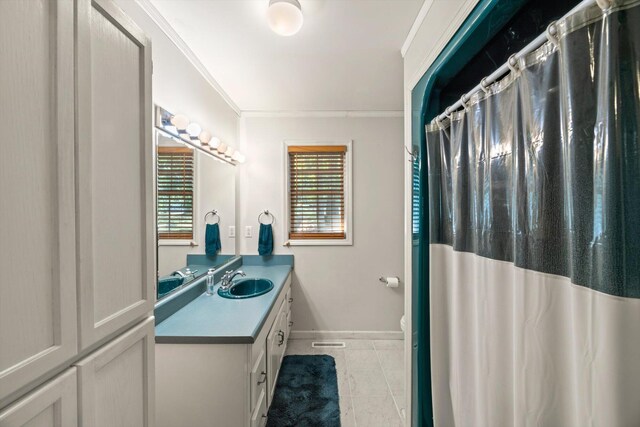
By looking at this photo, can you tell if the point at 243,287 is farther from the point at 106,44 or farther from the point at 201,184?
the point at 106,44

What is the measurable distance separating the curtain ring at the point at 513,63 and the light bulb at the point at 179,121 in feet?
5.36

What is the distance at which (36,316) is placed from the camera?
44cm

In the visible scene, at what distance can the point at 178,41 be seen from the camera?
1555 millimetres

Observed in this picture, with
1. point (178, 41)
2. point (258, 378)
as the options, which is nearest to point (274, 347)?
point (258, 378)

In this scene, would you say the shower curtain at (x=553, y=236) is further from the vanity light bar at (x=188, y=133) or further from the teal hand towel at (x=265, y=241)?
the teal hand towel at (x=265, y=241)

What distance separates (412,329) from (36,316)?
1556 millimetres

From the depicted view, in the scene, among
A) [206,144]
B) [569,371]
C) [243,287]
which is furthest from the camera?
[243,287]

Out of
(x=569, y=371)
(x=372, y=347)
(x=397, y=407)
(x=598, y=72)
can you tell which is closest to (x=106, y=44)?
(x=598, y=72)

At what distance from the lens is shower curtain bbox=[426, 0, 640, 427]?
1.59 ft

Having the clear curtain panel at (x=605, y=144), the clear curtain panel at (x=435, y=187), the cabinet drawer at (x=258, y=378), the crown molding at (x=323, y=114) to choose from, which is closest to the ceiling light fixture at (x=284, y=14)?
the clear curtain panel at (x=435, y=187)

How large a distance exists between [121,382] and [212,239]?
1489 millimetres

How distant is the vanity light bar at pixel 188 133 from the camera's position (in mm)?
1469

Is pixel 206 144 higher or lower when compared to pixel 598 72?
higher

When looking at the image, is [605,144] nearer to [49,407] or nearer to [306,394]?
[49,407]
